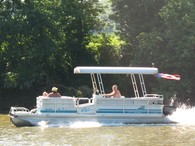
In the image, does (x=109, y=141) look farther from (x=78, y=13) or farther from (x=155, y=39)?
(x=78, y=13)

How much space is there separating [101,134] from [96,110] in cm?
363

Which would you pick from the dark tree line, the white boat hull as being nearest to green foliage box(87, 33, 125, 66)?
the dark tree line

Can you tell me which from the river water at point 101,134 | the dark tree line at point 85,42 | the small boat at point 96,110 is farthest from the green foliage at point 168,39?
the small boat at point 96,110

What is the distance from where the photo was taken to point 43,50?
37.4 m

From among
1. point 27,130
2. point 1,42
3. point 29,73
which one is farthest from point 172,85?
point 27,130

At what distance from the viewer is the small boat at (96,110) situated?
24859 millimetres

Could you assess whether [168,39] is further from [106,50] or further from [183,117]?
[183,117]

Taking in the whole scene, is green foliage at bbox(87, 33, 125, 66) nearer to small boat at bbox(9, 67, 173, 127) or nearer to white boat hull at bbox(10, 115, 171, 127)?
small boat at bbox(9, 67, 173, 127)

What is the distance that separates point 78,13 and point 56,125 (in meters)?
17.8

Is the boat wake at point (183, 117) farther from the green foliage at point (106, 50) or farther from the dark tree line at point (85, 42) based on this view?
the green foliage at point (106, 50)

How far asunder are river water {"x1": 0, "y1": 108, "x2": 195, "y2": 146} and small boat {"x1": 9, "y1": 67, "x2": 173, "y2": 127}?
466 mm

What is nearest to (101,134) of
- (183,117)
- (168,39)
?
(183,117)

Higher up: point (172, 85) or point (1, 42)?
point (1, 42)

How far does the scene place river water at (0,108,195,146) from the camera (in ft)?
63.6
